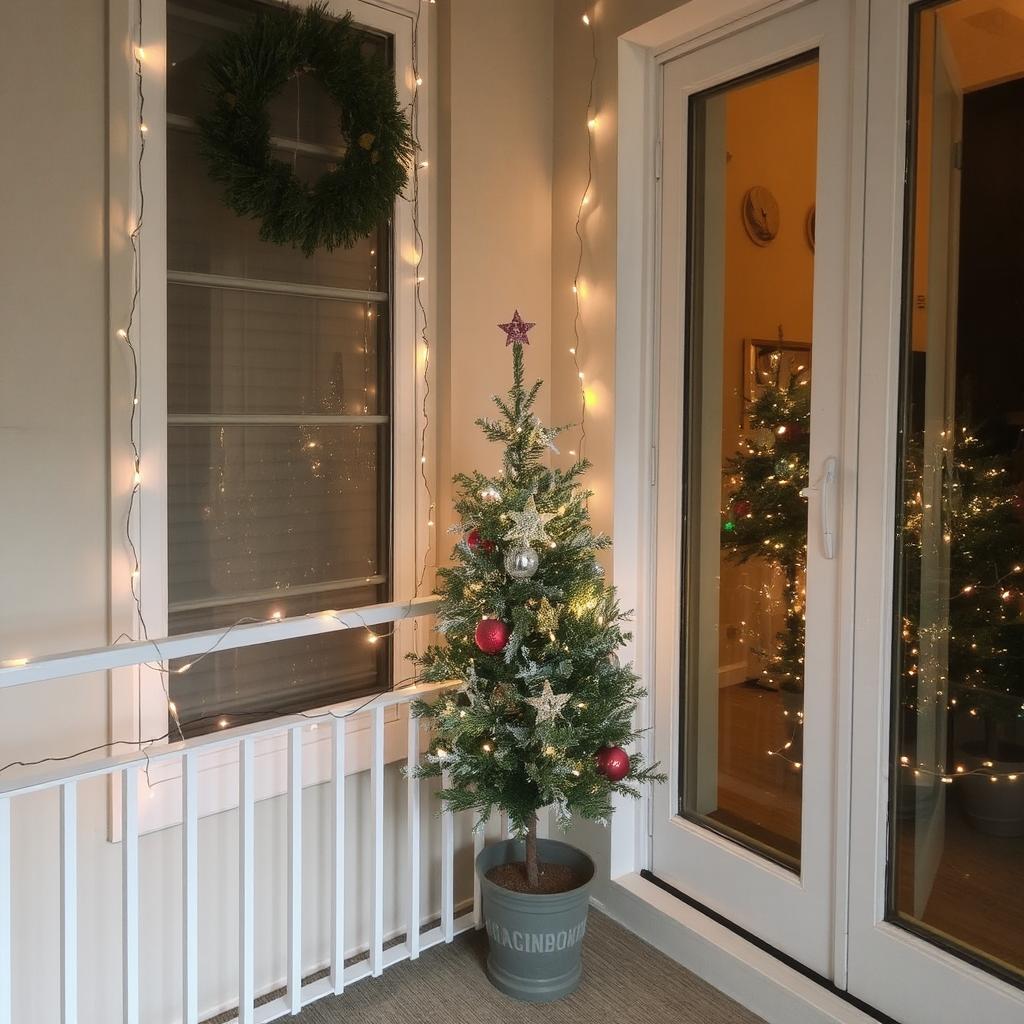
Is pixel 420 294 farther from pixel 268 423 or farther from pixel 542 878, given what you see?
pixel 542 878

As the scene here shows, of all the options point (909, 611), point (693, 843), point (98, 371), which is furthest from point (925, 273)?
point (98, 371)

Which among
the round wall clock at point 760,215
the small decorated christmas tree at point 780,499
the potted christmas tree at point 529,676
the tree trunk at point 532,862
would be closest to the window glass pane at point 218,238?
the potted christmas tree at point 529,676

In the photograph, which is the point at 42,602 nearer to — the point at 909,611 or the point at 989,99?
the point at 909,611

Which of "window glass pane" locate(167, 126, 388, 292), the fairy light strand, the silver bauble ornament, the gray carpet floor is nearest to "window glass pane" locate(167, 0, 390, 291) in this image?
"window glass pane" locate(167, 126, 388, 292)

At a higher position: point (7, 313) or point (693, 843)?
point (7, 313)

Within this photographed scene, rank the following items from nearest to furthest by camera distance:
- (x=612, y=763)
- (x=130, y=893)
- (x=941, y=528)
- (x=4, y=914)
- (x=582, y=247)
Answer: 1. (x=4, y=914)
2. (x=130, y=893)
3. (x=941, y=528)
4. (x=612, y=763)
5. (x=582, y=247)

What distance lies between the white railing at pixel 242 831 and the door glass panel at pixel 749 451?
711 mm

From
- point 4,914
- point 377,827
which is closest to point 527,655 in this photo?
point 377,827

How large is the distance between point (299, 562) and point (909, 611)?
56.3 inches

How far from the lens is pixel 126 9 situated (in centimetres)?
207

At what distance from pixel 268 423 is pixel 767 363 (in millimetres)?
1220

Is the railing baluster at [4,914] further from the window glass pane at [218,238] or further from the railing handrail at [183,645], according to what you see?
the window glass pane at [218,238]

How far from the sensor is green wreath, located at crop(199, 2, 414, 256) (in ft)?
7.03

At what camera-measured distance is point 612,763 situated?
7.46 ft
